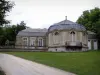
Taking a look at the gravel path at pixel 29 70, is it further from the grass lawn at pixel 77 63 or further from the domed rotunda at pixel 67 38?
the domed rotunda at pixel 67 38

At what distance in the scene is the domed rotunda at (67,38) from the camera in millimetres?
50188

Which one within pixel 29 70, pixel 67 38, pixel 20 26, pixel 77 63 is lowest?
pixel 29 70

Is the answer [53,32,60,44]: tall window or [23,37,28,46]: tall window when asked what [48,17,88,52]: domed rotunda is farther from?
[23,37,28,46]: tall window

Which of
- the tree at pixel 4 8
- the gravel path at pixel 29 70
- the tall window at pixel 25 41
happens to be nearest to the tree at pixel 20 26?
the tall window at pixel 25 41

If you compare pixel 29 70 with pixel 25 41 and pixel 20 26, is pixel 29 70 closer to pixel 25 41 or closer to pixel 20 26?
pixel 25 41

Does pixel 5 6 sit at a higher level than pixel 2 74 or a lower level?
higher

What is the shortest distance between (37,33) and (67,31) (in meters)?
12.9

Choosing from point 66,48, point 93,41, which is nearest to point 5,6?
point 66,48

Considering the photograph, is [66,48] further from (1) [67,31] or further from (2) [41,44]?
(2) [41,44]

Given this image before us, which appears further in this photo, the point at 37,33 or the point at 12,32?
the point at 12,32

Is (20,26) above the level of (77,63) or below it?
above

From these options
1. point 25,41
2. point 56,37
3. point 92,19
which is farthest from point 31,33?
point 92,19

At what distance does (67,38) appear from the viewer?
165 feet

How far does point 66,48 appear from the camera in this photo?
50.2 m
